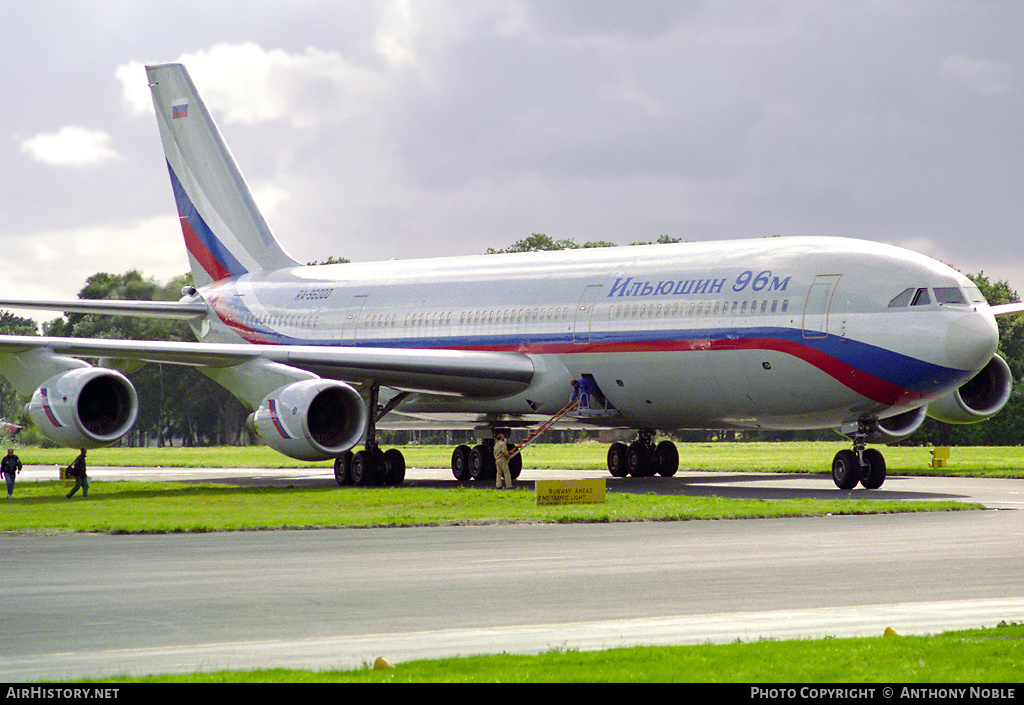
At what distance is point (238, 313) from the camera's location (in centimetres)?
4025

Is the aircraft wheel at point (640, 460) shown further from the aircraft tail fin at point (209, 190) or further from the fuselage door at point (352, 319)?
the aircraft tail fin at point (209, 190)

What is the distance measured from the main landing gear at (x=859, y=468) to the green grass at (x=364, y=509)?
3343mm

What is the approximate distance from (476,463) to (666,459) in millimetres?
5201

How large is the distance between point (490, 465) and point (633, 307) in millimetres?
5978

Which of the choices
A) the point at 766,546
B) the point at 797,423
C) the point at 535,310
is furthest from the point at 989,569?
the point at 535,310

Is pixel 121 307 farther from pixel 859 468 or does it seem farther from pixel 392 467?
pixel 859 468

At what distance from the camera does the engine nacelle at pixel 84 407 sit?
92.9ft

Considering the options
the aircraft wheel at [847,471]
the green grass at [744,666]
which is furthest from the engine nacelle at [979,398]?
the green grass at [744,666]

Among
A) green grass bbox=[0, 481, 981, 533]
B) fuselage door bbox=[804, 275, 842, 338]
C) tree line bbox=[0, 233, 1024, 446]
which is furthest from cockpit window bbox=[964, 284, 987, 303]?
tree line bbox=[0, 233, 1024, 446]

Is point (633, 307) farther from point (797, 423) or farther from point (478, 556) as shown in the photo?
point (478, 556)

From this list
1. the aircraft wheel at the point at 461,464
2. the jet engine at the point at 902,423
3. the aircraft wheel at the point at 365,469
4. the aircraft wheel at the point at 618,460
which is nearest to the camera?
the jet engine at the point at 902,423

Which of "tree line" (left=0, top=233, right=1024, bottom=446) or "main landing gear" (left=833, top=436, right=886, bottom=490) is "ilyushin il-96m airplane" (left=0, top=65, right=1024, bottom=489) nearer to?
"main landing gear" (left=833, top=436, right=886, bottom=490)

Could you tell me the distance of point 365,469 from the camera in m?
32.5

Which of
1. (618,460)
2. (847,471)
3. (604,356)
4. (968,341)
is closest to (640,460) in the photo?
(618,460)
